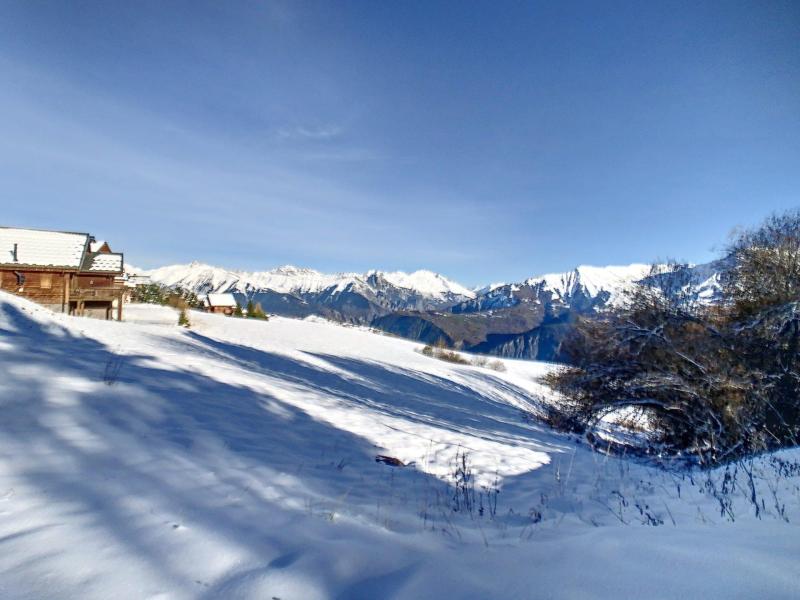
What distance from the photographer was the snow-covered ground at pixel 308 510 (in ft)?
6.63

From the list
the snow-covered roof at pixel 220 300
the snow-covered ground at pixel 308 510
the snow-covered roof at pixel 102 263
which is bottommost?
the snow-covered ground at pixel 308 510

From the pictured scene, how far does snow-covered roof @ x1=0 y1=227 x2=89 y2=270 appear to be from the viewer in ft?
78.9

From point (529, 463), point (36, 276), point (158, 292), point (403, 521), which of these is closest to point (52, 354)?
point (403, 521)

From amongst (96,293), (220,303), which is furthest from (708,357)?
(220,303)

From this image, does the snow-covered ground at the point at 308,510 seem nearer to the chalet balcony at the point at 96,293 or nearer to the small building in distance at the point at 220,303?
the chalet balcony at the point at 96,293

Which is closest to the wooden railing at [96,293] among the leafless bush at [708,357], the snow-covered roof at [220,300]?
the leafless bush at [708,357]

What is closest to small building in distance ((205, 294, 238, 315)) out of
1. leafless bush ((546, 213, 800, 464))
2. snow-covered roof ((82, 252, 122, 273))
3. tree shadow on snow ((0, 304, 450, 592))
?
snow-covered roof ((82, 252, 122, 273))

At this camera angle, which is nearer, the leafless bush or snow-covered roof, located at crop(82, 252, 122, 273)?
the leafless bush

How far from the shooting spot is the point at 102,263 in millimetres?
28266

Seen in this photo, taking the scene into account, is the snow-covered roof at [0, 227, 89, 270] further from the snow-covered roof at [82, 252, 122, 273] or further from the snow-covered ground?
the snow-covered ground

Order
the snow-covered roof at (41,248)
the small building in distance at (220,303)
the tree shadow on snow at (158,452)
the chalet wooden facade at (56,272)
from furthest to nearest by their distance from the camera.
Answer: the small building in distance at (220,303) → the snow-covered roof at (41,248) → the chalet wooden facade at (56,272) → the tree shadow on snow at (158,452)

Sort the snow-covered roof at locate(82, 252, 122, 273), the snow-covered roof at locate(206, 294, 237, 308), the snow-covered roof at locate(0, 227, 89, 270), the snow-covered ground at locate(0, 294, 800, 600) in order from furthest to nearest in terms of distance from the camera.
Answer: the snow-covered roof at locate(206, 294, 237, 308), the snow-covered roof at locate(82, 252, 122, 273), the snow-covered roof at locate(0, 227, 89, 270), the snow-covered ground at locate(0, 294, 800, 600)

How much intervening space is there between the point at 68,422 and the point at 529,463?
22.7ft

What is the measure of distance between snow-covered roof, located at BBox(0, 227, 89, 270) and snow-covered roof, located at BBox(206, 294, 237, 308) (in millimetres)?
51985
